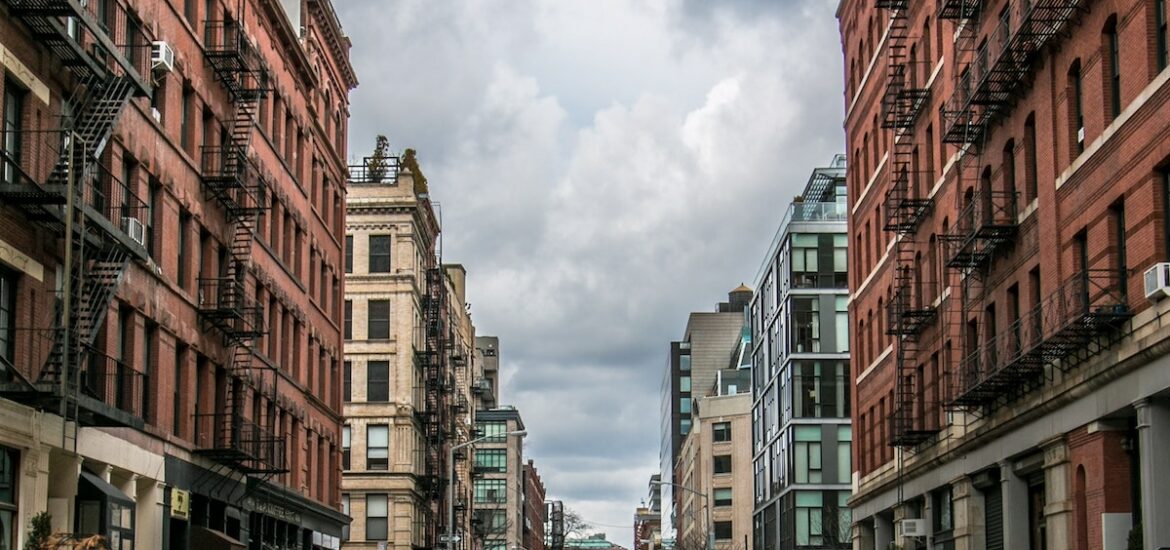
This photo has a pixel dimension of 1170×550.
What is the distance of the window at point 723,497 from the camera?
5566 inches

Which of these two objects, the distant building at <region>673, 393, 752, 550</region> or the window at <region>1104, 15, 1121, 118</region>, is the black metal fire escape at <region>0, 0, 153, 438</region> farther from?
the distant building at <region>673, 393, 752, 550</region>

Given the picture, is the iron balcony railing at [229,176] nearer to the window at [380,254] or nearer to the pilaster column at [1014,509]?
the pilaster column at [1014,509]

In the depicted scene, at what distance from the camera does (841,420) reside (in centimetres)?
9119

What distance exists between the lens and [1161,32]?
Result: 1186 inches

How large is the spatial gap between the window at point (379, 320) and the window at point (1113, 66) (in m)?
61.3

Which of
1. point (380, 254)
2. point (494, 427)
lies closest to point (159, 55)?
point (380, 254)

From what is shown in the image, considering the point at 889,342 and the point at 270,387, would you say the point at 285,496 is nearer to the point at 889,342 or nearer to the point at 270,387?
the point at 270,387

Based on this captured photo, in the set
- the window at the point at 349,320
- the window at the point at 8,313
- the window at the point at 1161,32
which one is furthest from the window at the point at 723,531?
the window at the point at 8,313

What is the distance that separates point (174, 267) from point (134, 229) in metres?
6.40

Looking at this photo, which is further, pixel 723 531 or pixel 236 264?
pixel 723 531

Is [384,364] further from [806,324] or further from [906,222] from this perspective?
[906,222]

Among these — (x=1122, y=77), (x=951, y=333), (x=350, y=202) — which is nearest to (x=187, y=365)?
(x=951, y=333)

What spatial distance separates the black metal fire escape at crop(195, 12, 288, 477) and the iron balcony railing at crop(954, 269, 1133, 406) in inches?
757

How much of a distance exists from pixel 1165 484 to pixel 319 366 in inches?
1582
